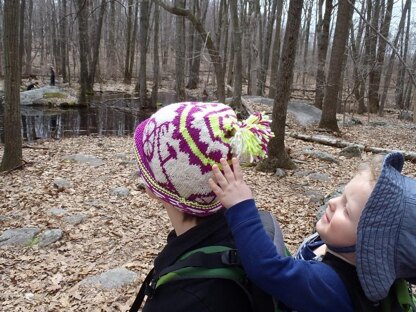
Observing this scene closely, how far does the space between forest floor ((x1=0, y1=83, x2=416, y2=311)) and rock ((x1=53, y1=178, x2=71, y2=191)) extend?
0.22ft

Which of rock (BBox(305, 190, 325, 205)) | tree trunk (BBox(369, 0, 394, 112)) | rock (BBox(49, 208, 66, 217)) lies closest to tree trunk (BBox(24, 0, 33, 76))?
tree trunk (BBox(369, 0, 394, 112))

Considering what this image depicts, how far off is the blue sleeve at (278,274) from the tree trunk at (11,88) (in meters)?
6.95

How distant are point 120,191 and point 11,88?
2.90 meters

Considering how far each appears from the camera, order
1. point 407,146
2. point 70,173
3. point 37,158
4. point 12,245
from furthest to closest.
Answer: point 407,146 → point 37,158 → point 70,173 → point 12,245

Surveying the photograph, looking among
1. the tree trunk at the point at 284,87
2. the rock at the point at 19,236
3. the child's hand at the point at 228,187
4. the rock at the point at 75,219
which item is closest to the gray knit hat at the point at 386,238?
the child's hand at the point at 228,187

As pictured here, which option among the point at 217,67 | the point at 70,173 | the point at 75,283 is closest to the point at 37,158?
the point at 70,173

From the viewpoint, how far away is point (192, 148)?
4.34 ft

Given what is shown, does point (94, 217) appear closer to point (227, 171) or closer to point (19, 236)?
point (19, 236)

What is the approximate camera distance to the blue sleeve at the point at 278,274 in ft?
3.98

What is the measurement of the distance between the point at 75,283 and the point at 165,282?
3.31 meters

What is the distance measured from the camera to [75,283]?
13.3 feet

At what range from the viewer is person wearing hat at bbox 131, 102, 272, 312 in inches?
49.8

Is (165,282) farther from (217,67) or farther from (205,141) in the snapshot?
(217,67)

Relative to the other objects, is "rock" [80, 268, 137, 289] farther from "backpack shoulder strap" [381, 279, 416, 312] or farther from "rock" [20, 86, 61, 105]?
"rock" [20, 86, 61, 105]
